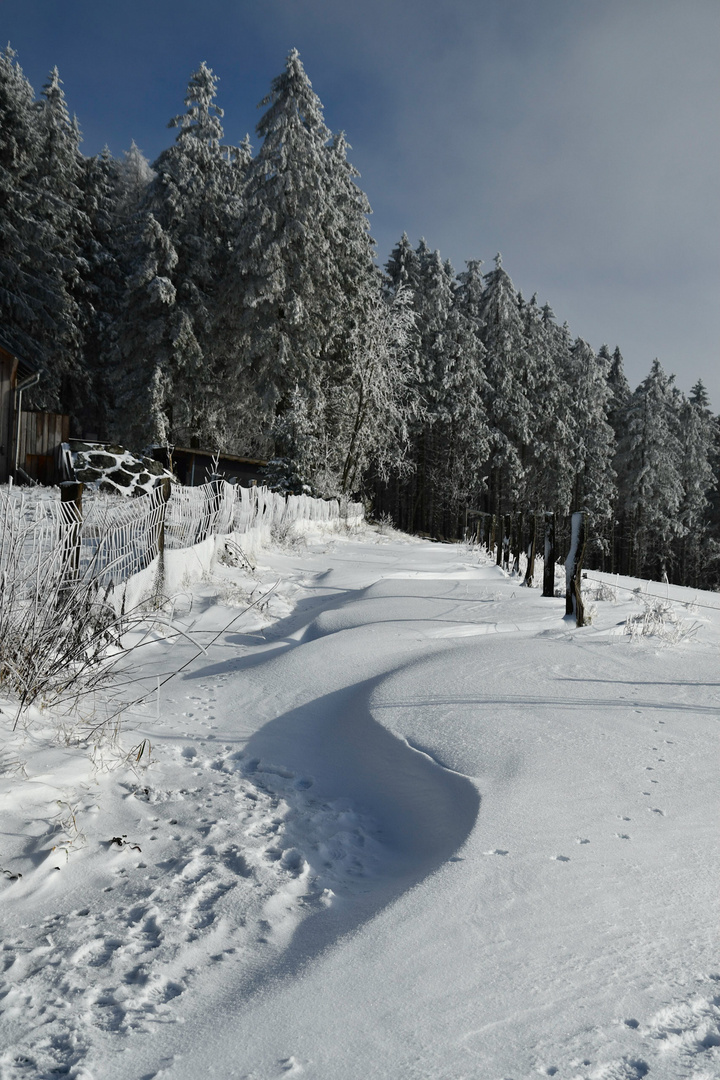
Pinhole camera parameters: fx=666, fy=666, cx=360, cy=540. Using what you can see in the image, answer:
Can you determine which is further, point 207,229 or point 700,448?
point 700,448

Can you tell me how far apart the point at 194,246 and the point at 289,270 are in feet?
14.3

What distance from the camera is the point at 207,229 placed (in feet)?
88.7

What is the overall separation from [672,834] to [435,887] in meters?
0.91

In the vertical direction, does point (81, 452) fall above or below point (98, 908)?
above

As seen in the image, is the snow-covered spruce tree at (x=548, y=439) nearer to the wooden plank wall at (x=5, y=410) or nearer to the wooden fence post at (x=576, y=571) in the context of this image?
the wooden plank wall at (x=5, y=410)

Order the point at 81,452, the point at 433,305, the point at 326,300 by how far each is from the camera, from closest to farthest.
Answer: the point at 81,452 → the point at 326,300 → the point at 433,305

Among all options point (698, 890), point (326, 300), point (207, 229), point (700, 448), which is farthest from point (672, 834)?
point (700, 448)

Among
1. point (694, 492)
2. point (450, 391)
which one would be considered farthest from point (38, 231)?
point (694, 492)

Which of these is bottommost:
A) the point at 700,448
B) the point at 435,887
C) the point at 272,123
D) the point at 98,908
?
the point at 98,908

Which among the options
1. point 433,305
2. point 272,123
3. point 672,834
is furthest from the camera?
point 433,305

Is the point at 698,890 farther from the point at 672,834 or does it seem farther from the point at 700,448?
the point at 700,448

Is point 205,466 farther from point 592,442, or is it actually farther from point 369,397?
point 592,442

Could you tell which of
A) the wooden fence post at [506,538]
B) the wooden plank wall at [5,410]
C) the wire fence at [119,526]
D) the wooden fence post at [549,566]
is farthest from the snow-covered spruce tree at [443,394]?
the wooden fence post at [549,566]

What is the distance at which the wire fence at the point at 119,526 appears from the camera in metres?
3.26
